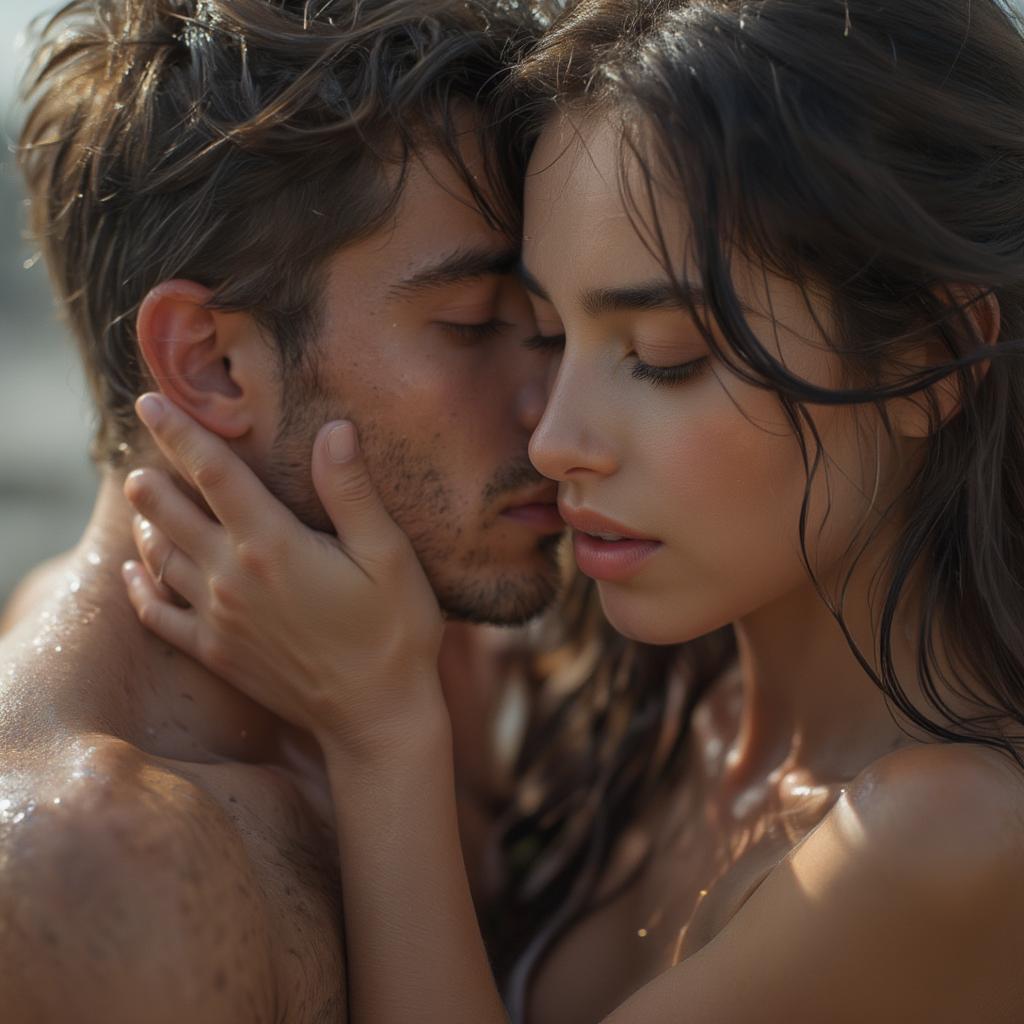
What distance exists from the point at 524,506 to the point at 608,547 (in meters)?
0.60

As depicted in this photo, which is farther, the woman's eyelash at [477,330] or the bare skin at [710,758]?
the woman's eyelash at [477,330]

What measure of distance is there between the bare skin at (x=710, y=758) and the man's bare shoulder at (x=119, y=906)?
42 centimetres

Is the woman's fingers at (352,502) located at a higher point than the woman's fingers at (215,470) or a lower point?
lower

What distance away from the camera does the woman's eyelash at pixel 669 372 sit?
2.18m

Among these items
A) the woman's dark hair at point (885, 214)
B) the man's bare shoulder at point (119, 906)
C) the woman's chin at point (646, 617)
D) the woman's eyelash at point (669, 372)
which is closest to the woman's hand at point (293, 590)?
the woman's chin at point (646, 617)

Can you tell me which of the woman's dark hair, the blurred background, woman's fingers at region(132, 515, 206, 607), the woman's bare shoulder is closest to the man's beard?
woman's fingers at region(132, 515, 206, 607)

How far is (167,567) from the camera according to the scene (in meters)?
2.75

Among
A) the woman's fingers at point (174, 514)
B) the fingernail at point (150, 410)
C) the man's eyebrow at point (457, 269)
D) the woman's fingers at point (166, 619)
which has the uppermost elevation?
the man's eyebrow at point (457, 269)

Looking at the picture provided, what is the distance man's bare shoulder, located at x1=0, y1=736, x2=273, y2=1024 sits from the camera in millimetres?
1846

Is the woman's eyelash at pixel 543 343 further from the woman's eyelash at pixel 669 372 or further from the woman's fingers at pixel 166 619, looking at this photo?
the woman's fingers at pixel 166 619

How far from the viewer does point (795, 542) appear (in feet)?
7.55

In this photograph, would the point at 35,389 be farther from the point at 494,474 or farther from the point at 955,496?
the point at 955,496

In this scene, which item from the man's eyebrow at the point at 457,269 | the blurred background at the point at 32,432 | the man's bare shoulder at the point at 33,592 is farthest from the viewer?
the blurred background at the point at 32,432

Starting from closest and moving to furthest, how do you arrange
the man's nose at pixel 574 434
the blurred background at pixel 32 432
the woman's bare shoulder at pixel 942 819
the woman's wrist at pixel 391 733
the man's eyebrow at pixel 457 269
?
the woman's bare shoulder at pixel 942 819
the man's nose at pixel 574 434
the woman's wrist at pixel 391 733
the man's eyebrow at pixel 457 269
the blurred background at pixel 32 432
